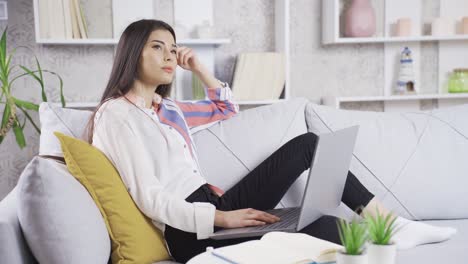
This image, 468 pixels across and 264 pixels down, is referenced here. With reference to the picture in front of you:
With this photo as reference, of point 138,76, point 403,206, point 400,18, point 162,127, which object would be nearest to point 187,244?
point 162,127

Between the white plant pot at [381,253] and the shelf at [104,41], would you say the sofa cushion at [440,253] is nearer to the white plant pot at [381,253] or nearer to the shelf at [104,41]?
the white plant pot at [381,253]

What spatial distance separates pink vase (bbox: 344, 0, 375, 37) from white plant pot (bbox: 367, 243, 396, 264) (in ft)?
7.50

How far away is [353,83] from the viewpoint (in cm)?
322

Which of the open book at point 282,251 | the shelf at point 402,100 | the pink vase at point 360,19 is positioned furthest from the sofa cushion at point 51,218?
the pink vase at point 360,19

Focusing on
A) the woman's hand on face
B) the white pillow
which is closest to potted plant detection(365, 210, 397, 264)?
the white pillow

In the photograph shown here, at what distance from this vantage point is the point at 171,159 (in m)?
1.74

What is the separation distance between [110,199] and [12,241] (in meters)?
0.31

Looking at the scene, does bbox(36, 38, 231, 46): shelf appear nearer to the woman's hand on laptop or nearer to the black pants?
the black pants

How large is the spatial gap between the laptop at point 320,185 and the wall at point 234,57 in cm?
154

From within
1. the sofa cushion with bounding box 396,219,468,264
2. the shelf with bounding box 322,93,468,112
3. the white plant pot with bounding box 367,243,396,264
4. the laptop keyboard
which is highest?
the shelf with bounding box 322,93,468,112

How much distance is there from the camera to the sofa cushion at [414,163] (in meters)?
2.01

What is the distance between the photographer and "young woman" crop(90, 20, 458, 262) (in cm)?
156

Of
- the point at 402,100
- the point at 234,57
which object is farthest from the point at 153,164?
the point at 402,100

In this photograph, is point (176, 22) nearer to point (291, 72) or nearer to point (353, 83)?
point (291, 72)
